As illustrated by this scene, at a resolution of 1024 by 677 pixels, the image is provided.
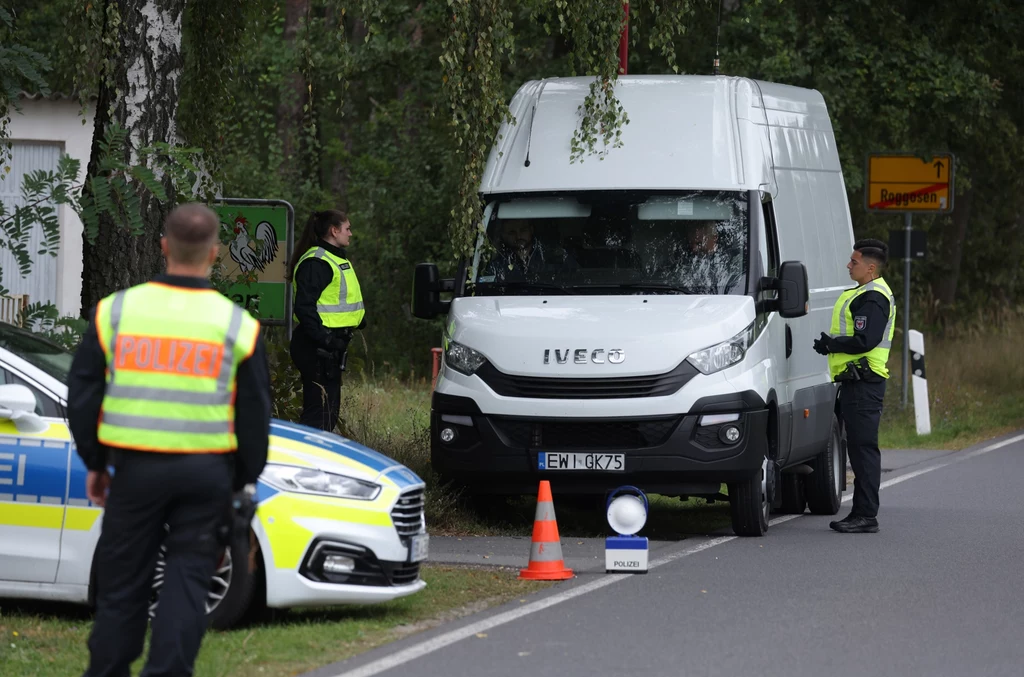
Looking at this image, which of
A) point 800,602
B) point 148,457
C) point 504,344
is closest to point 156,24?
point 504,344

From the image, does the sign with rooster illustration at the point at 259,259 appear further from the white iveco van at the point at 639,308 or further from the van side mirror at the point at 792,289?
the van side mirror at the point at 792,289

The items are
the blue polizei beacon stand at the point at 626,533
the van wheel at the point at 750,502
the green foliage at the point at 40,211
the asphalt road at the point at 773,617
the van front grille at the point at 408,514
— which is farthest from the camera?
Answer: the van wheel at the point at 750,502

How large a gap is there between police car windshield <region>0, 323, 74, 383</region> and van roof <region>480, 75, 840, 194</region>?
4237mm

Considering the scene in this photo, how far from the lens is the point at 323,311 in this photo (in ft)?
39.9

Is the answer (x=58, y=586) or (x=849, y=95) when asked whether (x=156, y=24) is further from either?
(x=849, y=95)

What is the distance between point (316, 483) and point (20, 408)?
132 centimetres

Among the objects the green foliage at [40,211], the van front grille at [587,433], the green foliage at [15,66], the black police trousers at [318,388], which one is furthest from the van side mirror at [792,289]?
the green foliage at [15,66]

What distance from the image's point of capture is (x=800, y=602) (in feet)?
30.5

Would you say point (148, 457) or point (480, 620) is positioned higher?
point (148, 457)

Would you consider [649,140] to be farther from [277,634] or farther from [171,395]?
[171,395]

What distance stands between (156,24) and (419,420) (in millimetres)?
5678

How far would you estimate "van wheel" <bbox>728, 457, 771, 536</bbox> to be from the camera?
11688 mm

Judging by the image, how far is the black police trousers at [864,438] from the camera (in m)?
12.4

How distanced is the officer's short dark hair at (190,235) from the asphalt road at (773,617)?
7.24 feet
